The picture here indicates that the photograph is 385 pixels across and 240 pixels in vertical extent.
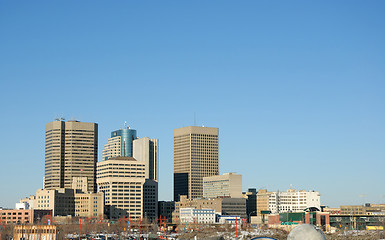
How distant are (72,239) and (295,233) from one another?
15999 cm

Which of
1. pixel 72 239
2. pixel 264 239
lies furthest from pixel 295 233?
pixel 72 239

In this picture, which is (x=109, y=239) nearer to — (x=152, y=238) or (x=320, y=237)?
(x=152, y=238)

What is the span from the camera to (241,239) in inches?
7042

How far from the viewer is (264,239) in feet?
129

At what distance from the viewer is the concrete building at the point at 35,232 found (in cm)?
16125

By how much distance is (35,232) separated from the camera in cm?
16388

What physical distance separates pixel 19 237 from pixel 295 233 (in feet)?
468

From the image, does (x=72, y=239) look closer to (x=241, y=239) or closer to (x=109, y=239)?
(x=109, y=239)

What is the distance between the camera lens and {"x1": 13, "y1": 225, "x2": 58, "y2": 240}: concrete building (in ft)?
529

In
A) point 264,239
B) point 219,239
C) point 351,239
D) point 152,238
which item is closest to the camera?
point 264,239

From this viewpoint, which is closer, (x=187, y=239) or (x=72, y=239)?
(x=72, y=239)

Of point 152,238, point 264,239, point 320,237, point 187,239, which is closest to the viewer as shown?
point 320,237

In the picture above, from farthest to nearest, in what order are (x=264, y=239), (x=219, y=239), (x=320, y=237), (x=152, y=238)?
(x=152, y=238) → (x=219, y=239) → (x=264, y=239) → (x=320, y=237)

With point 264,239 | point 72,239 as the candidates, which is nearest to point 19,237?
point 72,239
